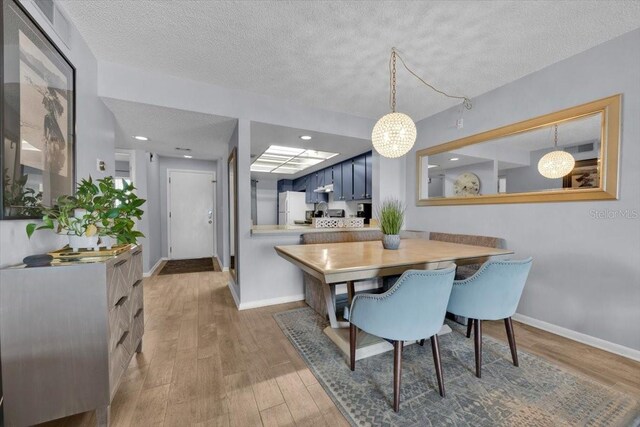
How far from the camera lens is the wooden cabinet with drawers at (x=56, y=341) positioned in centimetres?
103

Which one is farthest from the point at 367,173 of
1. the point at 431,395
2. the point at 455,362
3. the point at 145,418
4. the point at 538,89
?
the point at 145,418

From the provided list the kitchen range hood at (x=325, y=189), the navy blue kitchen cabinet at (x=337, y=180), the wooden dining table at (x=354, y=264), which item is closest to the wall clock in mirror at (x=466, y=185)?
the wooden dining table at (x=354, y=264)

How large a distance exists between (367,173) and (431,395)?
3206 mm

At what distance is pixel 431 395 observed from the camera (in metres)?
1.46

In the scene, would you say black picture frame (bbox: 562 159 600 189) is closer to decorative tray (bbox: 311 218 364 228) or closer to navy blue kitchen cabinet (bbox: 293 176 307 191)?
decorative tray (bbox: 311 218 364 228)

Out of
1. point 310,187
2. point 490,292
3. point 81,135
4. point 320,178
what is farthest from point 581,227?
point 310,187

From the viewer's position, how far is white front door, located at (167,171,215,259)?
5.20 metres

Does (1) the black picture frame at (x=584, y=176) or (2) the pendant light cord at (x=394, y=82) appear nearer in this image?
(1) the black picture frame at (x=584, y=176)

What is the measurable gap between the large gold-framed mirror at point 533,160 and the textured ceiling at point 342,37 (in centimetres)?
56

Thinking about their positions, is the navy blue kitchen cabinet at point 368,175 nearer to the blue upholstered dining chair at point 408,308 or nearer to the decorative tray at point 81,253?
the blue upholstered dining chair at point 408,308

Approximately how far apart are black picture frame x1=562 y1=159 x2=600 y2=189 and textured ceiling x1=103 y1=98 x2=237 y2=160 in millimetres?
3404

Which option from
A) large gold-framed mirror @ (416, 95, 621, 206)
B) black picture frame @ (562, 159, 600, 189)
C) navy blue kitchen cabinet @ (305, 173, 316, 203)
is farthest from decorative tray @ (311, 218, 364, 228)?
navy blue kitchen cabinet @ (305, 173, 316, 203)

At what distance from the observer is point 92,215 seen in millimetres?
1342

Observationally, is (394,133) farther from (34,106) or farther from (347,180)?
(347,180)
